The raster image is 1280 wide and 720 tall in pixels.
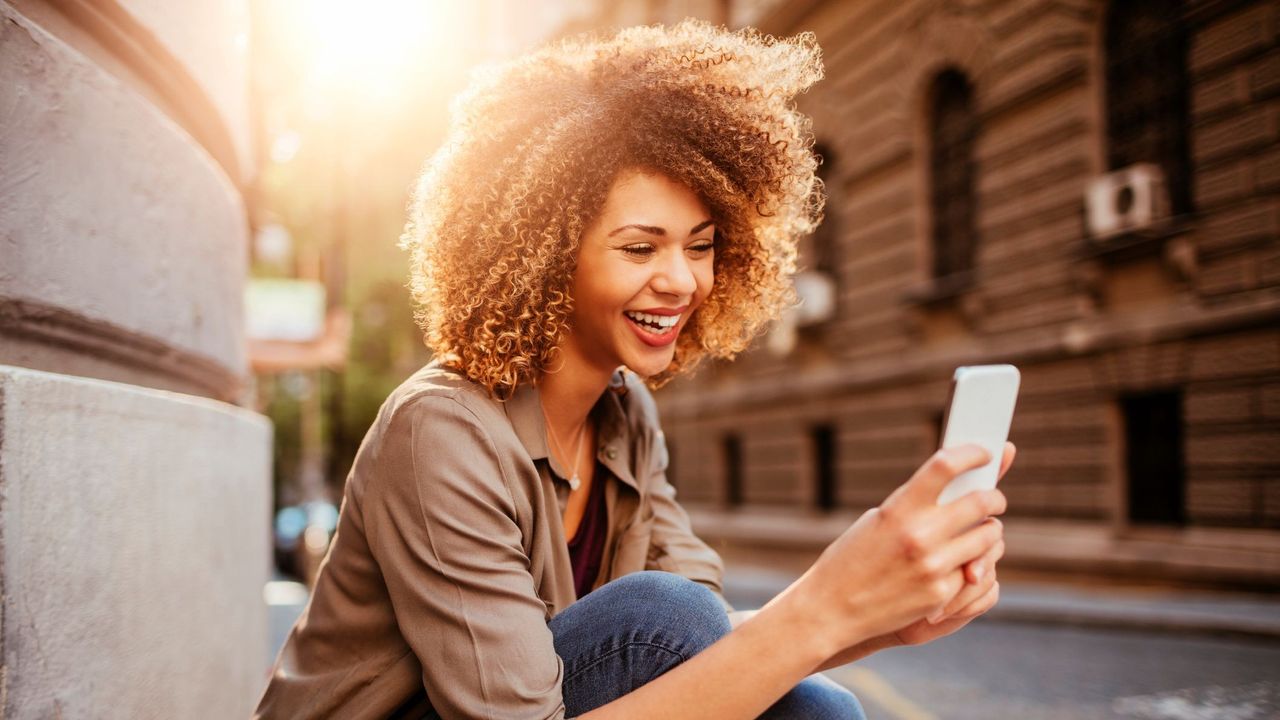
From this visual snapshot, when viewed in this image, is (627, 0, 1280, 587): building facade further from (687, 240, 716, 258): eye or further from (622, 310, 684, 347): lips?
(622, 310, 684, 347): lips

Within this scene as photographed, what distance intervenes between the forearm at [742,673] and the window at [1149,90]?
10038 millimetres

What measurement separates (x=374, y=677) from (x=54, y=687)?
1.59 feet

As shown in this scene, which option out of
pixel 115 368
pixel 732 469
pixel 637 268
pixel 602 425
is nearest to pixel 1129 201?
pixel 602 425

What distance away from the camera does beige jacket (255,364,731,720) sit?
1.58 m

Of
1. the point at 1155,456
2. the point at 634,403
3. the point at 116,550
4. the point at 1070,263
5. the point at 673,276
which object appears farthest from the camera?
the point at 1070,263

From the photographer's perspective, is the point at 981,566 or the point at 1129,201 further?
the point at 1129,201

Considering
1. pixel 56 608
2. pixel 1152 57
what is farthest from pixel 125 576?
pixel 1152 57

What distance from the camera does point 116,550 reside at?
1.87 metres

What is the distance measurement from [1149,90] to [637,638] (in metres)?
10.4

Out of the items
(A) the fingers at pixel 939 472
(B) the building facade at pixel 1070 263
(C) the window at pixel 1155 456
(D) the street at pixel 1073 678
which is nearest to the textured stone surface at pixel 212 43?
(A) the fingers at pixel 939 472

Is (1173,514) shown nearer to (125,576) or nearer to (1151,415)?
(1151,415)

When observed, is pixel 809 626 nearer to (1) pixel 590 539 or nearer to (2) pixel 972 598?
(2) pixel 972 598

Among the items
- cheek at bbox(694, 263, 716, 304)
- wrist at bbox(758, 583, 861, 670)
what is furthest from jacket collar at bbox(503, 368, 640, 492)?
wrist at bbox(758, 583, 861, 670)

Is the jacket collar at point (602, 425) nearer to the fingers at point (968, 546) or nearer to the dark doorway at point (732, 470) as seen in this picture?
the fingers at point (968, 546)
